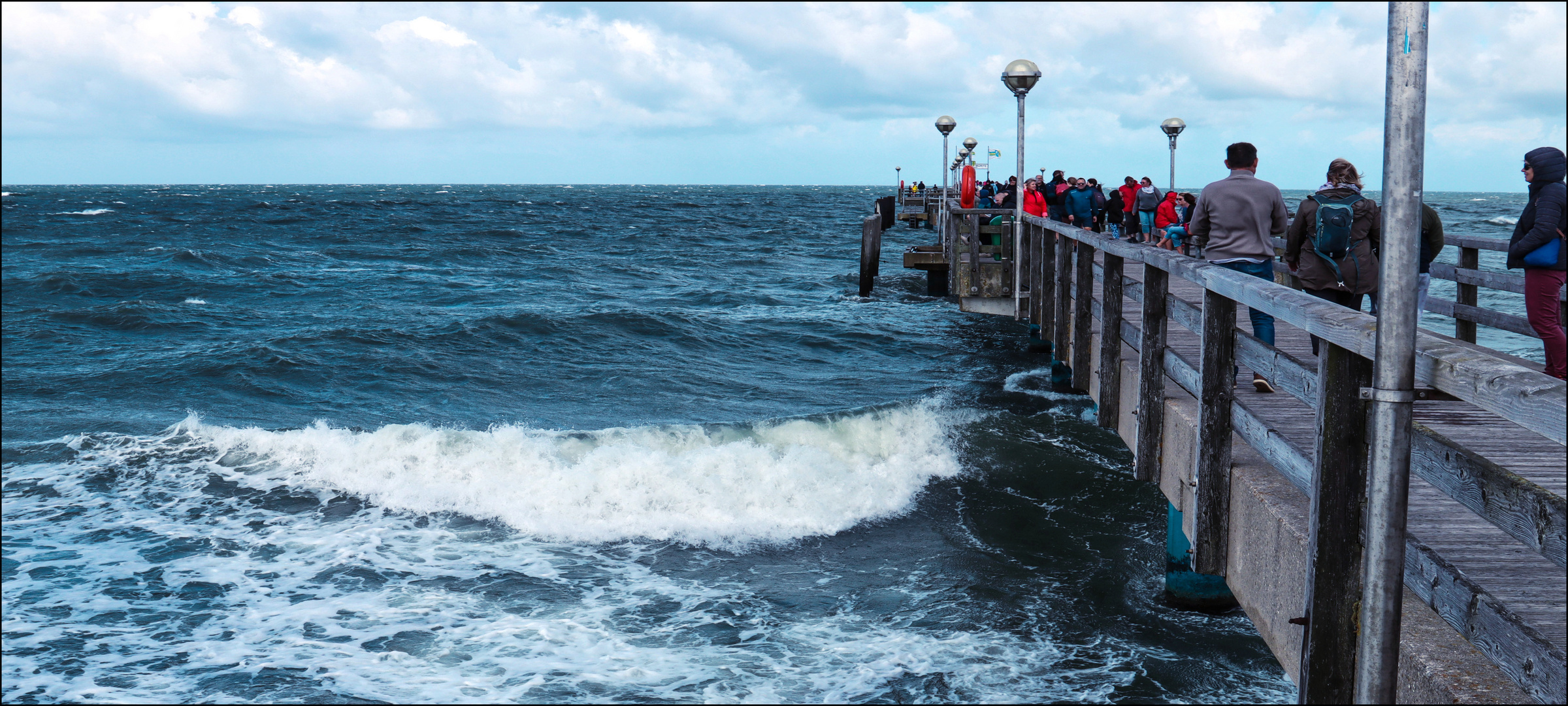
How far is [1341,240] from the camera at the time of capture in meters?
5.11

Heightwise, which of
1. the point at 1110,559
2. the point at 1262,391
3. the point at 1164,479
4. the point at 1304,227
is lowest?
the point at 1110,559

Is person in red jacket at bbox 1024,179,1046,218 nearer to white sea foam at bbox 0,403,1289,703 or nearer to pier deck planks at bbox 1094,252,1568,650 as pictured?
white sea foam at bbox 0,403,1289,703

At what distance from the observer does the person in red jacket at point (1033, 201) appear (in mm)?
13891

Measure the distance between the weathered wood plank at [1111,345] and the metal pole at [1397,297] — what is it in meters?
4.44

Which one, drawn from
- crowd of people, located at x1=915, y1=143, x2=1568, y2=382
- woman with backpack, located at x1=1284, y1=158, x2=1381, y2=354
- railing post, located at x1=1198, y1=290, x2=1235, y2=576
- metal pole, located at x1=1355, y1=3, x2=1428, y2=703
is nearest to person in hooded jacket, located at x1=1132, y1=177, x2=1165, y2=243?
crowd of people, located at x1=915, y1=143, x2=1568, y2=382

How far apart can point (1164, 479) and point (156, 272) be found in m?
30.4

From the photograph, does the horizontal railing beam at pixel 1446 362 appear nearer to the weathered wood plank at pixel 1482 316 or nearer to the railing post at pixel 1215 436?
the railing post at pixel 1215 436

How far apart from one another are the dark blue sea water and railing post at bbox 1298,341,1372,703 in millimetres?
2852

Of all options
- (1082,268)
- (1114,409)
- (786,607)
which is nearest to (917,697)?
(786,607)

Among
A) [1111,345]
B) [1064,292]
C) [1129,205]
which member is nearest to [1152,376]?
[1111,345]

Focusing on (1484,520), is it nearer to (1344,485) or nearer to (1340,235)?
(1344,485)

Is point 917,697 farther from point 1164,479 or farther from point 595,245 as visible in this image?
point 595,245

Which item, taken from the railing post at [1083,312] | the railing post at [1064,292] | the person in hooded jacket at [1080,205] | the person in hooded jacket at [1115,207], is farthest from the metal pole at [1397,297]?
the person in hooded jacket at [1115,207]

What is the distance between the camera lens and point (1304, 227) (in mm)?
5309
